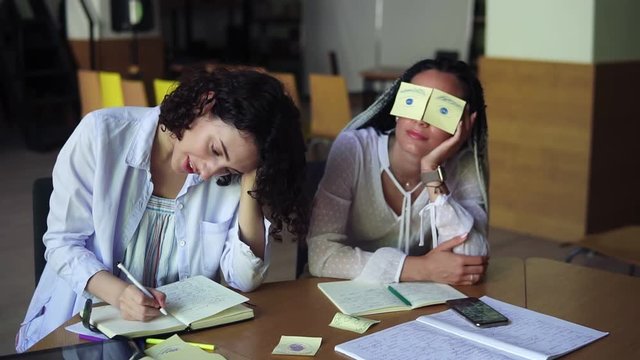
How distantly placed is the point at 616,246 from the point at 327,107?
111 inches

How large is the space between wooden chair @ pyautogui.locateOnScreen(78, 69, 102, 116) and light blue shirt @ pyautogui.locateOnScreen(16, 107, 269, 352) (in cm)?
409

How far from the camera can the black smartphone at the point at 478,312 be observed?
1599mm

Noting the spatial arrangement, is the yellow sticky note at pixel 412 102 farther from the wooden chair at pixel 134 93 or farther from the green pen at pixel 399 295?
the wooden chair at pixel 134 93

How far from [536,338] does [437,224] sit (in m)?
0.54

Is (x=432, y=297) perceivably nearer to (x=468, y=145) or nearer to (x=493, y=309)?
(x=493, y=309)

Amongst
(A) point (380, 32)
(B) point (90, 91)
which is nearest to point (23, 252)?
(B) point (90, 91)

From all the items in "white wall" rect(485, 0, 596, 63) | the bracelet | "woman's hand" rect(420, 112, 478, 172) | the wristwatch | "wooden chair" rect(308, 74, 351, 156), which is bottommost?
"wooden chair" rect(308, 74, 351, 156)

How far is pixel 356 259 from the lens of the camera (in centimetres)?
193

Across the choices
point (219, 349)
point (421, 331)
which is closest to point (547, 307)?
point (421, 331)

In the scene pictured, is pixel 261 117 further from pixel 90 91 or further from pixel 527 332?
pixel 90 91

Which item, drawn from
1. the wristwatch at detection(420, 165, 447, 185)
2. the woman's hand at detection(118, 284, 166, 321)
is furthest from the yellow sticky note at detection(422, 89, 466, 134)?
the woman's hand at detection(118, 284, 166, 321)

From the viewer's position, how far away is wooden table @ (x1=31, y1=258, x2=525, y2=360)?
147cm

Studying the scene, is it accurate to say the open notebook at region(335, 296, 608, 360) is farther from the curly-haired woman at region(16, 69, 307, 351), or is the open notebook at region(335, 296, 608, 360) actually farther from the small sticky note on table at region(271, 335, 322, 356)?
the curly-haired woman at region(16, 69, 307, 351)

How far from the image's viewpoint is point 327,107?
223 inches
